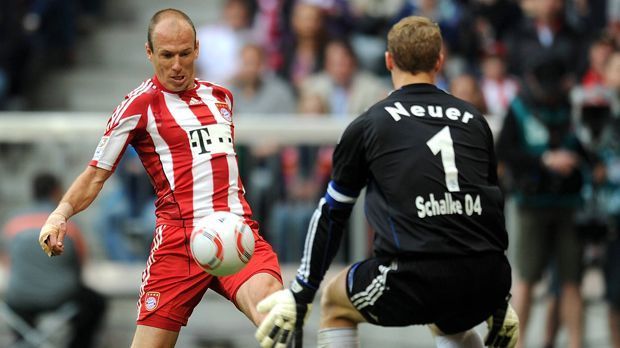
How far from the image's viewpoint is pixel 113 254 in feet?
39.3

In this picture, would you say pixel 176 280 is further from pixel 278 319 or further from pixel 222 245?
pixel 278 319

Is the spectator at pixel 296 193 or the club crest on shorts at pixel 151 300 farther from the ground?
the club crest on shorts at pixel 151 300

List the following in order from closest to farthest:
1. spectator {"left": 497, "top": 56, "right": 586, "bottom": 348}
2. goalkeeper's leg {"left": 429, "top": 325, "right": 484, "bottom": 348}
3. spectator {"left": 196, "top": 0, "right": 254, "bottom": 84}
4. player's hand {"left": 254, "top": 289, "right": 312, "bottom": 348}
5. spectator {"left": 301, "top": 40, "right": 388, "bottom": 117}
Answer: player's hand {"left": 254, "top": 289, "right": 312, "bottom": 348}, goalkeeper's leg {"left": 429, "top": 325, "right": 484, "bottom": 348}, spectator {"left": 497, "top": 56, "right": 586, "bottom": 348}, spectator {"left": 301, "top": 40, "right": 388, "bottom": 117}, spectator {"left": 196, "top": 0, "right": 254, "bottom": 84}

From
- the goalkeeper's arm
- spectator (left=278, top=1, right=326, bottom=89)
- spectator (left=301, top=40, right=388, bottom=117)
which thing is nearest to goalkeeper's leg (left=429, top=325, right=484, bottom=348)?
the goalkeeper's arm

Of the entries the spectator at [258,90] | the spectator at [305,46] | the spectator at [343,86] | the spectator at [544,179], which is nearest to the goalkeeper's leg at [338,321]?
the spectator at [544,179]

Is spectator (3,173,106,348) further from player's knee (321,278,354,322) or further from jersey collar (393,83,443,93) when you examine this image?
jersey collar (393,83,443,93)

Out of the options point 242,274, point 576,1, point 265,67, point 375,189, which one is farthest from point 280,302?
point 576,1

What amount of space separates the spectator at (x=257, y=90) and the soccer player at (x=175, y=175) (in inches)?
219

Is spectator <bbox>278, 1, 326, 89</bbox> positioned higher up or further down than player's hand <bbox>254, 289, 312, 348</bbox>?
higher up

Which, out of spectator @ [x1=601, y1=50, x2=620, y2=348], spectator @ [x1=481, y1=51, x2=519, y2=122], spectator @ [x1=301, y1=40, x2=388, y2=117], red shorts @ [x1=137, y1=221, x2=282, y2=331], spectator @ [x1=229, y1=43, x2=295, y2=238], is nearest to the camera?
red shorts @ [x1=137, y1=221, x2=282, y2=331]

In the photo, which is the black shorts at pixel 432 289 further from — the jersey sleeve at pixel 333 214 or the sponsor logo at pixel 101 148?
the sponsor logo at pixel 101 148

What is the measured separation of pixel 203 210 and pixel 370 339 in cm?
509

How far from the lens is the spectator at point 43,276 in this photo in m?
11.6

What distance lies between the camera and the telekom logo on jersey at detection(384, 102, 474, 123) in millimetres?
6910
